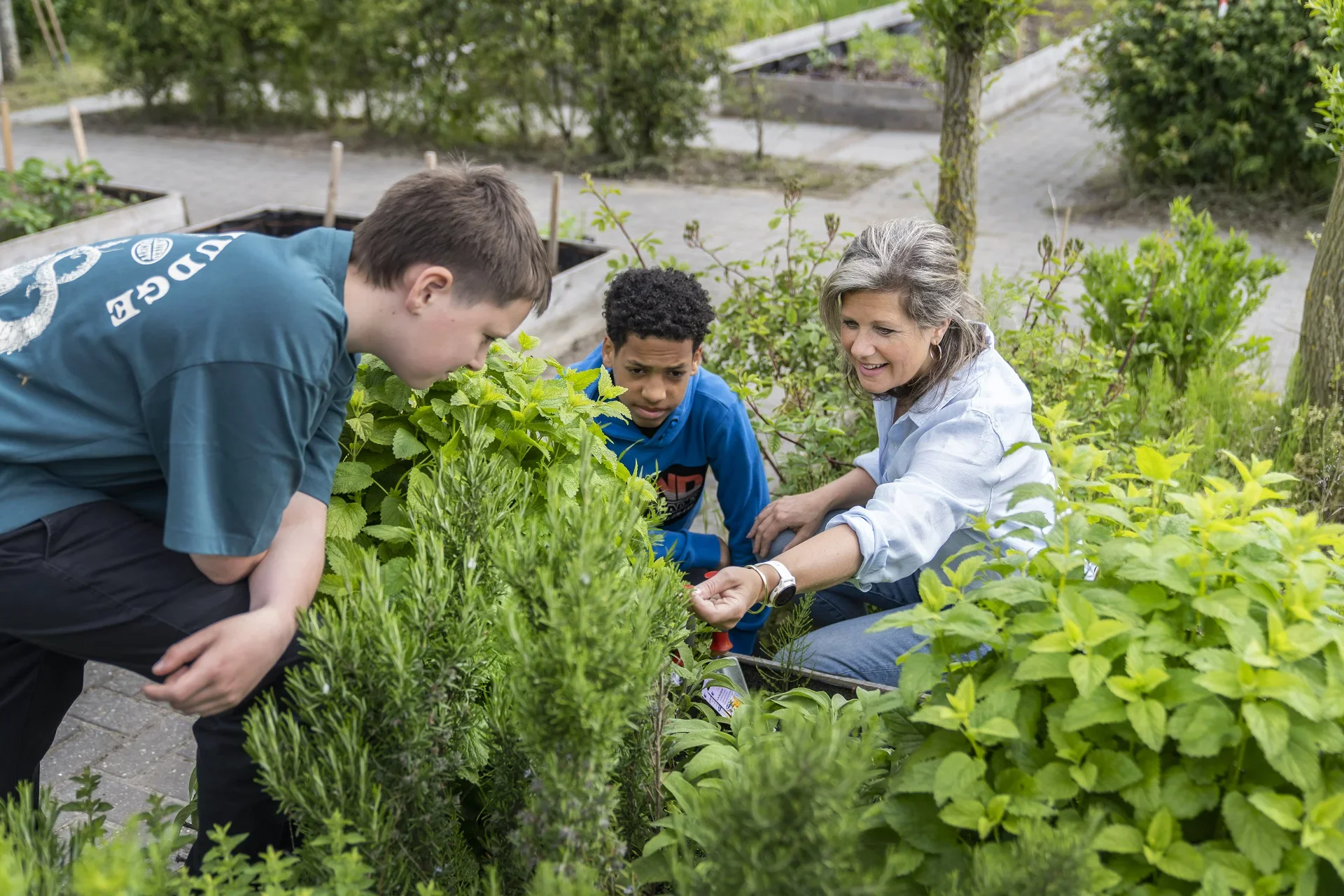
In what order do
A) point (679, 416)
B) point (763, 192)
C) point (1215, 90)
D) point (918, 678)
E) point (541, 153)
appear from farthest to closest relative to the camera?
point (541, 153) → point (763, 192) → point (1215, 90) → point (679, 416) → point (918, 678)

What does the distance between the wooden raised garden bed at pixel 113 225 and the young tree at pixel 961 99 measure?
441 centimetres

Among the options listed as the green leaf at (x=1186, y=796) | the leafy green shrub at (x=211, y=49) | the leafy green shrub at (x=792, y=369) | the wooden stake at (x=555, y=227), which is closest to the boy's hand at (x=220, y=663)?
the green leaf at (x=1186, y=796)

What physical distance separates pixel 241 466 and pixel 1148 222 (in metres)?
8.11

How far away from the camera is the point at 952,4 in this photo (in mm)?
4223

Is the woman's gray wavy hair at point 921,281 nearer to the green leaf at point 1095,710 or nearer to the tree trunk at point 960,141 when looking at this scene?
the green leaf at point 1095,710

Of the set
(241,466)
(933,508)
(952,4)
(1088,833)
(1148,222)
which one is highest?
(952,4)

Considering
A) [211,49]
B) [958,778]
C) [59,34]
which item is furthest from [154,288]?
[59,34]

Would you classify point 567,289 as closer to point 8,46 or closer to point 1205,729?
point 1205,729

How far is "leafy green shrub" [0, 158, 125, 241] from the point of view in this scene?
253 inches

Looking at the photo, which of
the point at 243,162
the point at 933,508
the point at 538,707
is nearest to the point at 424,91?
the point at 243,162

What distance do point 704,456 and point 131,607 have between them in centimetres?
186

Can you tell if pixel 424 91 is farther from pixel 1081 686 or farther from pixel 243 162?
pixel 1081 686

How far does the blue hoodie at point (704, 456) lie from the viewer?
324cm

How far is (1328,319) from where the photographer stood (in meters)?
3.95
